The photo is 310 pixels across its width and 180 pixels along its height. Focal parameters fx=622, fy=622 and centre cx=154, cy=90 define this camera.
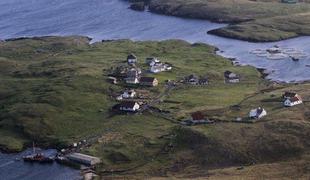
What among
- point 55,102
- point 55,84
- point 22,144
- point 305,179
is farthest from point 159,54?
point 305,179

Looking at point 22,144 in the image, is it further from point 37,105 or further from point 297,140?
point 297,140

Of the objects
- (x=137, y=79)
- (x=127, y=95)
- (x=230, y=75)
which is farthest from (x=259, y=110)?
(x=137, y=79)

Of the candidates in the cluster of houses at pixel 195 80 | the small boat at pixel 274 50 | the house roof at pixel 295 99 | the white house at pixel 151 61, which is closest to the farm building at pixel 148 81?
the cluster of houses at pixel 195 80

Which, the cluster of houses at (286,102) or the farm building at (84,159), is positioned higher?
the cluster of houses at (286,102)

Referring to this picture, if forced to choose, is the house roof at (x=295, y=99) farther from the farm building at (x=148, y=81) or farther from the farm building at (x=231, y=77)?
the farm building at (x=148, y=81)

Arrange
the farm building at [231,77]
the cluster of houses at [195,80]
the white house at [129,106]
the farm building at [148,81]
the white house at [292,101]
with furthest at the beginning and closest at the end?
1. the farm building at [231,77]
2. the cluster of houses at [195,80]
3. the farm building at [148,81]
4. the white house at [129,106]
5. the white house at [292,101]

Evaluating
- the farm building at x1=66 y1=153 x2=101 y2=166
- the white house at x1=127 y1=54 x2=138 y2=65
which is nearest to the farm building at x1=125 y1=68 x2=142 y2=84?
the white house at x1=127 y1=54 x2=138 y2=65

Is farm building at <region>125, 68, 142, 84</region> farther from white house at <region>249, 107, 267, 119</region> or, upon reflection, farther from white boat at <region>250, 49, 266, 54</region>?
white boat at <region>250, 49, 266, 54</region>
